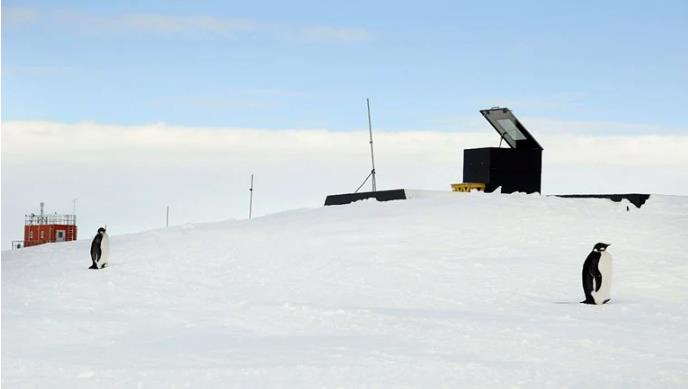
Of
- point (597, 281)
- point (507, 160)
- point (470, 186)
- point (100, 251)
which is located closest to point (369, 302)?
point (597, 281)

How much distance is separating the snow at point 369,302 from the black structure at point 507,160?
3.84 metres

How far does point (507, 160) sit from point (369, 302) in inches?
707

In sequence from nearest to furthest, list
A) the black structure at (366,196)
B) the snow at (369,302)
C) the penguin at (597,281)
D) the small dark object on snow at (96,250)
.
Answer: the snow at (369,302) → the penguin at (597,281) → the small dark object on snow at (96,250) → the black structure at (366,196)

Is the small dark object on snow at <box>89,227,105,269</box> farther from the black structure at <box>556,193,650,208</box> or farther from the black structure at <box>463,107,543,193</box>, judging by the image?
the black structure at <box>463,107,543,193</box>

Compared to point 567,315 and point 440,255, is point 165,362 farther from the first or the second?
point 440,255

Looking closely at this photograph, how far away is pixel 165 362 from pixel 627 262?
11.9 m

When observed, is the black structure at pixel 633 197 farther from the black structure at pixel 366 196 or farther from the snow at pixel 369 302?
the black structure at pixel 366 196

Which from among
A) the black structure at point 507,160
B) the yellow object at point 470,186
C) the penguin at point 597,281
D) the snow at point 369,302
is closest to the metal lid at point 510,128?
the black structure at point 507,160

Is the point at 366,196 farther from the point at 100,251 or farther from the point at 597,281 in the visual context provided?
the point at 597,281

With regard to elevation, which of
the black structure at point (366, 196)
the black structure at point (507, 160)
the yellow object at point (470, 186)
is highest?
the black structure at point (507, 160)

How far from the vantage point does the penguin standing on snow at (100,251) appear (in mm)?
22219

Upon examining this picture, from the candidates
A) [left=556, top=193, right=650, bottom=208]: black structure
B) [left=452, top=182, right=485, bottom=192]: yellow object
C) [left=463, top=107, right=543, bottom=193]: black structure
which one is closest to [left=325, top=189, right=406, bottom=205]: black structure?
[left=452, top=182, right=485, bottom=192]: yellow object

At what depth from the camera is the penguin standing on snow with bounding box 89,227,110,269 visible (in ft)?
72.9

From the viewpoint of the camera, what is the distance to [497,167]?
3334 centimetres
